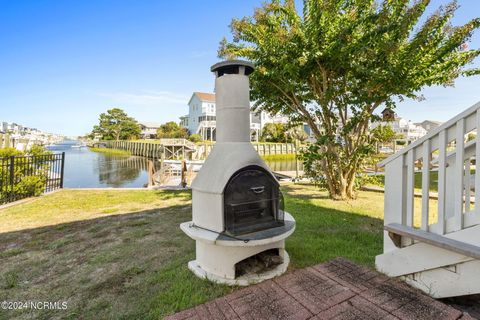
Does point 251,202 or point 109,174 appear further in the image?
point 109,174

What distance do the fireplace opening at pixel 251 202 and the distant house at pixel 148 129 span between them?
62118mm

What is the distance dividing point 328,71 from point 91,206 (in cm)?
705

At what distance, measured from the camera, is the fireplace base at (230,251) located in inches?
95.7

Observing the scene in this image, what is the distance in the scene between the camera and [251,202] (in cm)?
267

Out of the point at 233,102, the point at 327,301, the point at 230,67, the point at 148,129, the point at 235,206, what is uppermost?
the point at 148,129

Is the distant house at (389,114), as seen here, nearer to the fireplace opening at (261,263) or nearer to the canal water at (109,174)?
the fireplace opening at (261,263)

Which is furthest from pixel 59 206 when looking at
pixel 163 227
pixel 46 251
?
pixel 163 227

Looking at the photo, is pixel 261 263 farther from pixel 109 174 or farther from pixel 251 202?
pixel 109 174

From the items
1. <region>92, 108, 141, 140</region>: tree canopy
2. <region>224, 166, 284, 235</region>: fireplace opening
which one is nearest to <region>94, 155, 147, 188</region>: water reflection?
<region>224, 166, 284, 235</region>: fireplace opening

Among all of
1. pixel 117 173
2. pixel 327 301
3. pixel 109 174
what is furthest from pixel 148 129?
pixel 327 301

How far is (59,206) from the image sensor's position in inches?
246

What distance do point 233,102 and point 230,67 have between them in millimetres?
456

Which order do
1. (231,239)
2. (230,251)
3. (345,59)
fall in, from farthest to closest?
(345,59)
(230,251)
(231,239)

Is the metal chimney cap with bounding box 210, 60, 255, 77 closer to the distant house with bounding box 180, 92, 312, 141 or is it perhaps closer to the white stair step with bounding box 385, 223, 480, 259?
the white stair step with bounding box 385, 223, 480, 259
